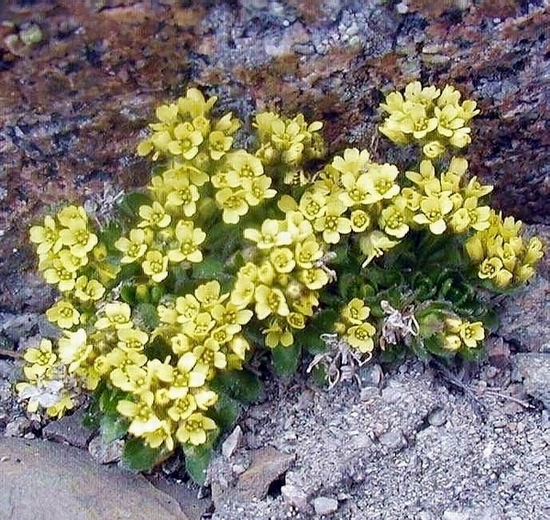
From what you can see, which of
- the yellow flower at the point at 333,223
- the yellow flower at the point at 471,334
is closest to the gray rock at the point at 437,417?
the yellow flower at the point at 471,334

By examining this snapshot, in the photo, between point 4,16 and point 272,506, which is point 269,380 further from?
point 4,16

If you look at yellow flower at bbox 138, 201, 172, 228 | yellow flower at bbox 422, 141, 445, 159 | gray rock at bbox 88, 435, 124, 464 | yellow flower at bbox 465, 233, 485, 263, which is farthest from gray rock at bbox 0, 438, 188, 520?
yellow flower at bbox 422, 141, 445, 159

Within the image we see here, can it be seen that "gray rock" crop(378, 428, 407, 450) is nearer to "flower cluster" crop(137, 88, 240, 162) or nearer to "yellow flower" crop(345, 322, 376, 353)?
"yellow flower" crop(345, 322, 376, 353)

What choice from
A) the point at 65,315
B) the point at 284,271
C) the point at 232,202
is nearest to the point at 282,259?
the point at 284,271

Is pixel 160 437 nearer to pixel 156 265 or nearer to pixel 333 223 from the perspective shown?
pixel 156 265

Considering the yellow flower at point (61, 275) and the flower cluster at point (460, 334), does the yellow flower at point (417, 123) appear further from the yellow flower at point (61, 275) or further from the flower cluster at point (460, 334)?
the yellow flower at point (61, 275)
